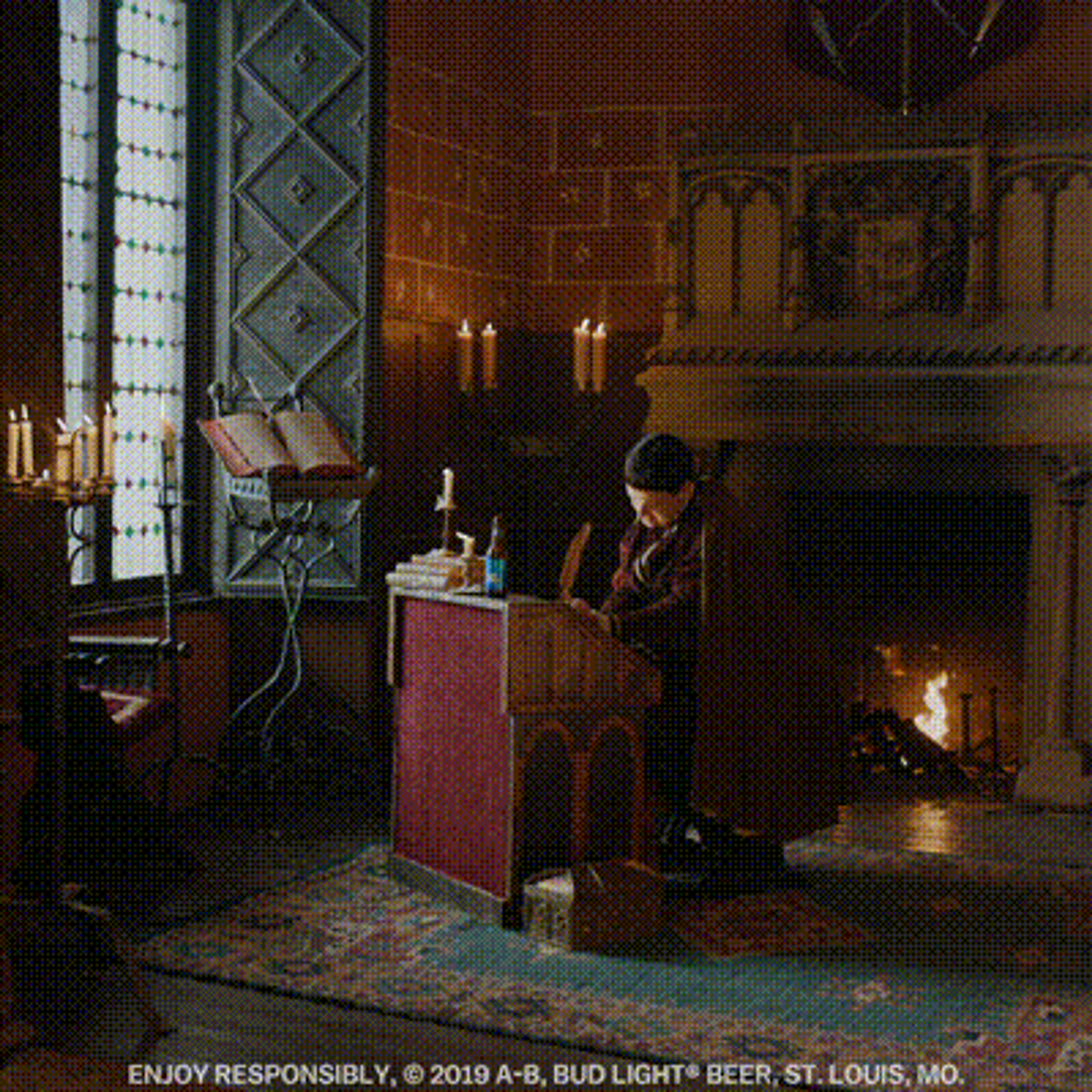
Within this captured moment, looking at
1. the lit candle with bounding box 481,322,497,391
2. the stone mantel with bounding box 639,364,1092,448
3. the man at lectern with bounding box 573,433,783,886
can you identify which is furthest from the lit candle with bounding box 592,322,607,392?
the man at lectern with bounding box 573,433,783,886

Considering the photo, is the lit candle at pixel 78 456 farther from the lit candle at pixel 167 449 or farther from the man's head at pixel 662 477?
the man's head at pixel 662 477

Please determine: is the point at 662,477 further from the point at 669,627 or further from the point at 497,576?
the point at 497,576

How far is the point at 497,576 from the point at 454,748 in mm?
580

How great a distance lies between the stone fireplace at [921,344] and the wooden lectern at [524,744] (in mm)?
2121

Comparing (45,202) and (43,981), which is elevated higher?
(45,202)

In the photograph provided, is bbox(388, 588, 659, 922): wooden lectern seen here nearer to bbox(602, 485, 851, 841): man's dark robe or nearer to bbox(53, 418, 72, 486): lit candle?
bbox(602, 485, 851, 841): man's dark robe

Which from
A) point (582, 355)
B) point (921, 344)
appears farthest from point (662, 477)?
point (921, 344)

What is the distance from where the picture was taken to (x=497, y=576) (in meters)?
5.36

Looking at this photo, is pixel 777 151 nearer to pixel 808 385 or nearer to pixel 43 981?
pixel 808 385

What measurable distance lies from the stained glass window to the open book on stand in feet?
0.86

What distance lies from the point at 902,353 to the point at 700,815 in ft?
8.42

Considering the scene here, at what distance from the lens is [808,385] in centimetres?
758

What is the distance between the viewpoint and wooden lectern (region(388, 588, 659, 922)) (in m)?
5.26

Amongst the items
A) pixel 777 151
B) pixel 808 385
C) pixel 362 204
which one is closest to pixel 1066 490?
pixel 808 385
